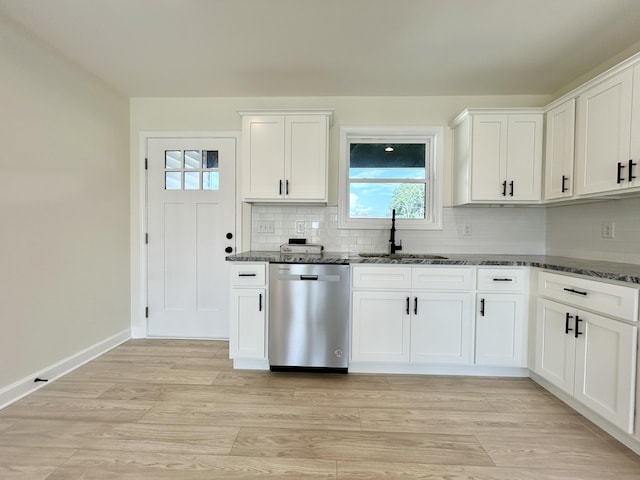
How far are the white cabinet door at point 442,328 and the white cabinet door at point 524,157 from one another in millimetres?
1063

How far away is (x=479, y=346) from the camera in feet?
7.79

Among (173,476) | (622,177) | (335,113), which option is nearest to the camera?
(173,476)

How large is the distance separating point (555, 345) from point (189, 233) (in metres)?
3.21

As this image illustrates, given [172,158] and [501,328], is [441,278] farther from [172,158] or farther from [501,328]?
[172,158]

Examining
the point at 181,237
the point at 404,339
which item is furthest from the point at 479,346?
the point at 181,237

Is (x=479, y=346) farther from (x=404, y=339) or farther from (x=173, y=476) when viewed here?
(x=173, y=476)

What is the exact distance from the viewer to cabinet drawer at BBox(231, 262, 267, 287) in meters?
2.42

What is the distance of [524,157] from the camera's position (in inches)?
102

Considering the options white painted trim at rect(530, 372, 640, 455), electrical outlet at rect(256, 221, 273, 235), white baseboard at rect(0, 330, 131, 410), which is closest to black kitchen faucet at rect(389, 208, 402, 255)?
electrical outlet at rect(256, 221, 273, 235)

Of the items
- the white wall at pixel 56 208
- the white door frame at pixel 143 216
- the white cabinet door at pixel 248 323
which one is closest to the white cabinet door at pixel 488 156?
the white cabinet door at pixel 248 323

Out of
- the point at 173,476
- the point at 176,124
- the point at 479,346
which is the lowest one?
the point at 173,476

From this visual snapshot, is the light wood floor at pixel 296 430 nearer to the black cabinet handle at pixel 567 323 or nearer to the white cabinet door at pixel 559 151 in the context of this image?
the black cabinet handle at pixel 567 323

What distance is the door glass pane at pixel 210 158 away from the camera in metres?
3.12

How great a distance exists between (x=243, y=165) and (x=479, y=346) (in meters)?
2.44
